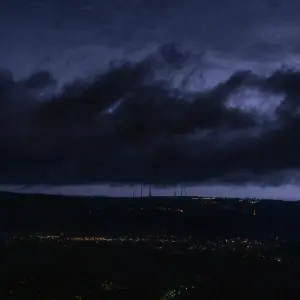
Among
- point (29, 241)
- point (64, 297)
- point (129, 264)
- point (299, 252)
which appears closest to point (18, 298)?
point (64, 297)

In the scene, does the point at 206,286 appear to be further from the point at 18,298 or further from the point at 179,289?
the point at 18,298

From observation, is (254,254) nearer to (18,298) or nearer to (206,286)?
(206,286)

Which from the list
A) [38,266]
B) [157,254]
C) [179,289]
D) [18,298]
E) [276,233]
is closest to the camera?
[18,298]

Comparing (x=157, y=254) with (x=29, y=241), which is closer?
(x=157, y=254)

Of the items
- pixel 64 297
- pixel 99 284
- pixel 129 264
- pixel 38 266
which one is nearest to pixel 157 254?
pixel 129 264

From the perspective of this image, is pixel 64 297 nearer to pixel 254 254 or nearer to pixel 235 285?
pixel 235 285

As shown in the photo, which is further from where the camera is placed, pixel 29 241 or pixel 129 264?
pixel 29 241

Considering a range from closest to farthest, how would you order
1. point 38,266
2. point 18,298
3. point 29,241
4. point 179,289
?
point 18,298 < point 179,289 < point 38,266 < point 29,241

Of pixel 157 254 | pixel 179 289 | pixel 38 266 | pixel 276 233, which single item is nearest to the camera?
pixel 179 289

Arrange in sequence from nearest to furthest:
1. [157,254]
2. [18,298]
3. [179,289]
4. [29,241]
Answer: [18,298], [179,289], [157,254], [29,241]
